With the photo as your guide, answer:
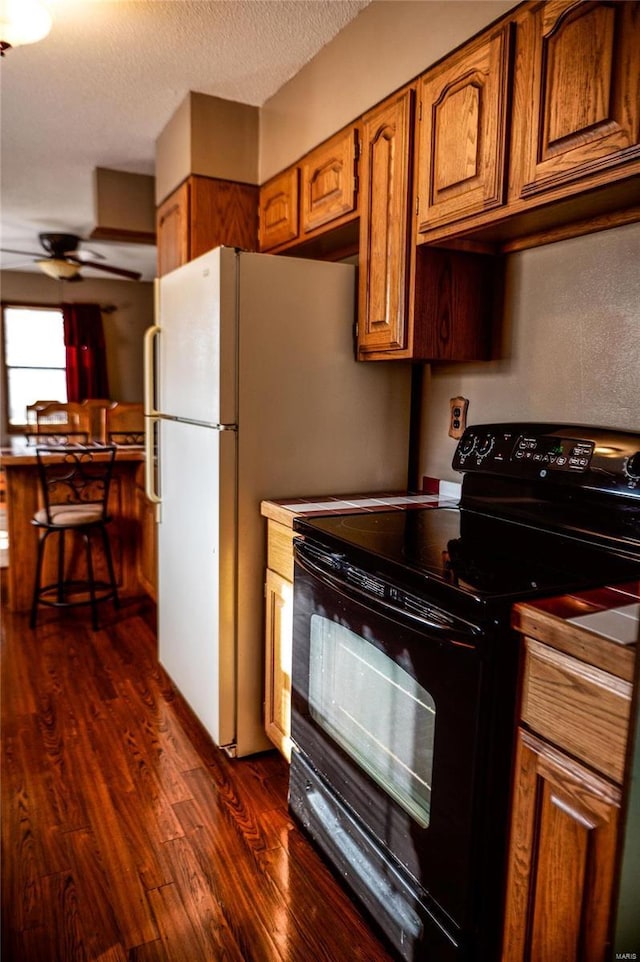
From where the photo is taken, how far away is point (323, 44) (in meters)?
2.36

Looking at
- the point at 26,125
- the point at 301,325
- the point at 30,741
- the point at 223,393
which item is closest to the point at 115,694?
the point at 30,741

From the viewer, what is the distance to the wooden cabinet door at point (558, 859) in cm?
98

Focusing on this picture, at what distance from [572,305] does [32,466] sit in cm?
292

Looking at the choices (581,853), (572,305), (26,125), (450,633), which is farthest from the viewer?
(26,125)

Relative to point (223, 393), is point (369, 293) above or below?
above

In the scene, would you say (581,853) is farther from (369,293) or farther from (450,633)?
(369,293)

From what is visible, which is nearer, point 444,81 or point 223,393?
point 444,81

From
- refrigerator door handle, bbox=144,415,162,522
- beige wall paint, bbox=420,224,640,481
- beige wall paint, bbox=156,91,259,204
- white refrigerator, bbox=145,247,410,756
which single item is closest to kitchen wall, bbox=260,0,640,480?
beige wall paint, bbox=420,224,640,481

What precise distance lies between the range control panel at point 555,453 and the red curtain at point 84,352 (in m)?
6.18

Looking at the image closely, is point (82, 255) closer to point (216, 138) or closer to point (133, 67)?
point (216, 138)

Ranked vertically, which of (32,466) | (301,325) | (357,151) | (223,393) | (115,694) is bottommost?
(115,694)

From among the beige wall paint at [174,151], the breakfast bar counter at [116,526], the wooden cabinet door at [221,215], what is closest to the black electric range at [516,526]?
the wooden cabinet door at [221,215]

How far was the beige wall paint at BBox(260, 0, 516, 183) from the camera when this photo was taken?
175 cm

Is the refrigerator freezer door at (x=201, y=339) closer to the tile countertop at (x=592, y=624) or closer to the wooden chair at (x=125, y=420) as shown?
the tile countertop at (x=592, y=624)
